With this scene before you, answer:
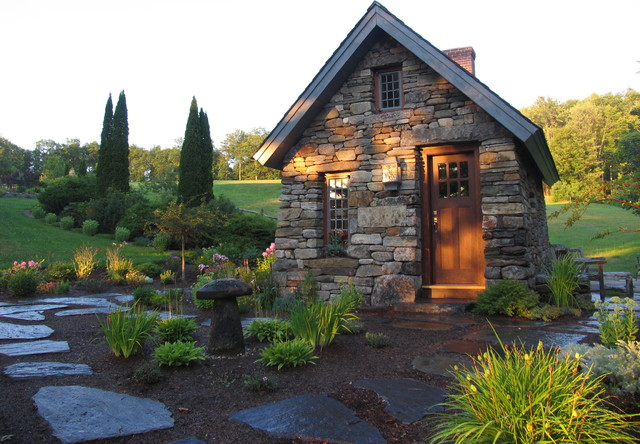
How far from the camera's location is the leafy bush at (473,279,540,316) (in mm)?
6293

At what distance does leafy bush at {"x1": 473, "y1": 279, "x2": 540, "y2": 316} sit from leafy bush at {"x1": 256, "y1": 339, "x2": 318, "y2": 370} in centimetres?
374

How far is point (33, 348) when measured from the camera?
4.30 metres

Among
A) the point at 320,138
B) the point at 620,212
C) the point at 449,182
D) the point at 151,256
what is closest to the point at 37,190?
the point at 151,256

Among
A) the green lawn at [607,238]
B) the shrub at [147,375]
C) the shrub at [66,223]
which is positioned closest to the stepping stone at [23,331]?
the shrub at [147,375]

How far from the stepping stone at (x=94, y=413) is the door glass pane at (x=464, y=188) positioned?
6297 mm

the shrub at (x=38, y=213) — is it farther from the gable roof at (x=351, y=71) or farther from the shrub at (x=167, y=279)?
the gable roof at (x=351, y=71)

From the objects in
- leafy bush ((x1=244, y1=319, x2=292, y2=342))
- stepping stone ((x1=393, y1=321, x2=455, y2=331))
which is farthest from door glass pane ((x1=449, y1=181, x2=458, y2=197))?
leafy bush ((x1=244, y1=319, x2=292, y2=342))

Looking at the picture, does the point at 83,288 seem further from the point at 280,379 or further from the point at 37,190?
the point at 37,190

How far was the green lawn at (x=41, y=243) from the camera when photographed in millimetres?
12938

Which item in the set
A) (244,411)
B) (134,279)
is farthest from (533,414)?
(134,279)

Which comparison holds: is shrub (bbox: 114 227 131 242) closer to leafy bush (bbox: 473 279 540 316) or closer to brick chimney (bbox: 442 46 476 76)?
brick chimney (bbox: 442 46 476 76)

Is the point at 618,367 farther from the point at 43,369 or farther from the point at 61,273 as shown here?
the point at 61,273

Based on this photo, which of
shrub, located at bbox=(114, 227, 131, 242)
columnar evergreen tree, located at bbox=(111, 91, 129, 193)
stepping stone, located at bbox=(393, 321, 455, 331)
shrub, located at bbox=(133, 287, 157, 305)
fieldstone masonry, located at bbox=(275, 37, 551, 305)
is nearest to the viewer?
stepping stone, located at bbox=(393, 321, 455, 331)

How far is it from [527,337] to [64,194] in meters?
23.0
